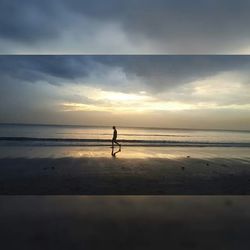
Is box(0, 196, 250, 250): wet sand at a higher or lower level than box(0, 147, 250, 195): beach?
higher

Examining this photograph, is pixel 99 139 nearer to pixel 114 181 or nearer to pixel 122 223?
pixel 114 181

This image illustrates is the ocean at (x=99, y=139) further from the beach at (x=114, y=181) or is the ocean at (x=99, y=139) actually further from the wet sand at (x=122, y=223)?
the wet sand at (x=122, y=223)

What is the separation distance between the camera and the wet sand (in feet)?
10.3

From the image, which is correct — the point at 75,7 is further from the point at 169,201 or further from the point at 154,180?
the point at 154,180

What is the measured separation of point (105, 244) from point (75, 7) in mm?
2381

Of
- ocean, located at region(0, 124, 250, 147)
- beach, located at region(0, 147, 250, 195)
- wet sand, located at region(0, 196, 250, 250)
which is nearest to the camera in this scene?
wet sand, located at region(0, 196, 250, 250)

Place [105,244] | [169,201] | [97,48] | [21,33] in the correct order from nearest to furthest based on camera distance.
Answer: [105,244]
[21,33]
[97,48]
[169,201]

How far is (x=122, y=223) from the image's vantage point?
3.83 metres

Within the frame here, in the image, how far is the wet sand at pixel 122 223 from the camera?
123 inches

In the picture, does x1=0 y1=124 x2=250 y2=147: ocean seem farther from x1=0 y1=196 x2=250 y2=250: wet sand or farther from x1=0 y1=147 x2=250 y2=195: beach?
x1=0 y1=196 x2=250 y2=250: wet sand

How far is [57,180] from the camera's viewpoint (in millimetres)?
7574

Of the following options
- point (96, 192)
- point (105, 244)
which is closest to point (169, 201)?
point (96, 192)

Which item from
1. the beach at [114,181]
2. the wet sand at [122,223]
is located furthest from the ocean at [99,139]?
the wet sand at [122,223]

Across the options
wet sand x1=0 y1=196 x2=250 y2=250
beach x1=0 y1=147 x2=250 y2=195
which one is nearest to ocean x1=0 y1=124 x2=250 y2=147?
beach x1=0 y1=147 x2=250 y2=195
